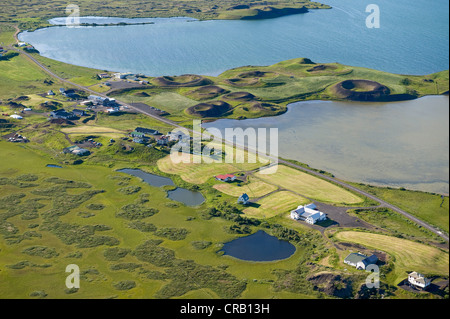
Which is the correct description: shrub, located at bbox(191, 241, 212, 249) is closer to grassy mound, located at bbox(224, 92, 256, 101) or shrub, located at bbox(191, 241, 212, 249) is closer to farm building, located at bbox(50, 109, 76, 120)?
farm building, located at bbox(50, 109, 76, 120)

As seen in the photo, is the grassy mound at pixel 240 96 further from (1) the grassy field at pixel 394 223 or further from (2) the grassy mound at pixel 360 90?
(1) the grassy field at pixel 394 223

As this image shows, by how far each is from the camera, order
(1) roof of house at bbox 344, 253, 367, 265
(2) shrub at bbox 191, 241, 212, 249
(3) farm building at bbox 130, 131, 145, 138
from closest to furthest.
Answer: (1) roof of house at bbox 344, 253, 367, 265
(2) shrub at bbox 191, 241, 212, 249
(3) farm building at bbox 130, 131, 145, 138

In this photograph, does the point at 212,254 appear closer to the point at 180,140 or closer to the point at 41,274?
the point at 41,274

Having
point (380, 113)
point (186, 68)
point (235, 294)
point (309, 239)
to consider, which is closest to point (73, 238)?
point (235, 294)

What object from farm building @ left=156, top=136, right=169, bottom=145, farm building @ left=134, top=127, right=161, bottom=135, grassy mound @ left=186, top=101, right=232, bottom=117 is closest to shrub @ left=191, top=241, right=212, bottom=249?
farm building @ left=156, top=136, right=169, bottom=145

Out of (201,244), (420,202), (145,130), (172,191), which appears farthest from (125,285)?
(145,130)
